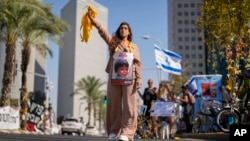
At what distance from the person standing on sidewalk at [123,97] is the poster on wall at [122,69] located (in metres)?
0.05

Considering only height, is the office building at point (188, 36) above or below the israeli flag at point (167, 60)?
above

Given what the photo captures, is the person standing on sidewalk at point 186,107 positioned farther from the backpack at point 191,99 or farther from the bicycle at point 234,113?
the bicycle at point 234,113

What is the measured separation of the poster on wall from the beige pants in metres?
0.09

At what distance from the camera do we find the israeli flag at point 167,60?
18.2m

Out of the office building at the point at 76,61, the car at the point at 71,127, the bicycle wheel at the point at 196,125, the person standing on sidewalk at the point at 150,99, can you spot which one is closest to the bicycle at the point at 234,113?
the person standing on sidewalk at the point at 150,99

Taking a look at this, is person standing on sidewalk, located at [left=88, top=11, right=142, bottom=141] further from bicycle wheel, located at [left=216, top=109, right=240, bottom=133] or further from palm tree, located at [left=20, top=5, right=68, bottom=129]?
palm tree, located at [left=20, top=5, right=68, bottom=129]

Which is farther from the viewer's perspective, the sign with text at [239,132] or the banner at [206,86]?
the banner at [206,86]

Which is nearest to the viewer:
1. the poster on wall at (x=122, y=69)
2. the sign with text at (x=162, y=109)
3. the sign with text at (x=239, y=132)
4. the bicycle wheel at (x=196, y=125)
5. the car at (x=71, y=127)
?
the sign with text at (x=239, y=132)

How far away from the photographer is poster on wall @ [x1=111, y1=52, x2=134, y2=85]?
19.4 ft

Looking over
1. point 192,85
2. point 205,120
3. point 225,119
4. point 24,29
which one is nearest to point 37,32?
point 24,29

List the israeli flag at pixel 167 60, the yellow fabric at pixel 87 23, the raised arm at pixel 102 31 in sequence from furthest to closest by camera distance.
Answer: the israeli flag at pixel 167 60 < the yellow fabric at pixel 87 23 < the raised arm at pixel 102 31

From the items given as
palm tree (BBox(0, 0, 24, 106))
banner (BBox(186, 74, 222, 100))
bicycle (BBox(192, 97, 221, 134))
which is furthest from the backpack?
palm tree (BBox(0, 0, 24, 106))

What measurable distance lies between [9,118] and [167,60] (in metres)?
8.86

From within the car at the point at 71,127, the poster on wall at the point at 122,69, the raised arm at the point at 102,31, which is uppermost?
the raised arm at the point at 102,31
